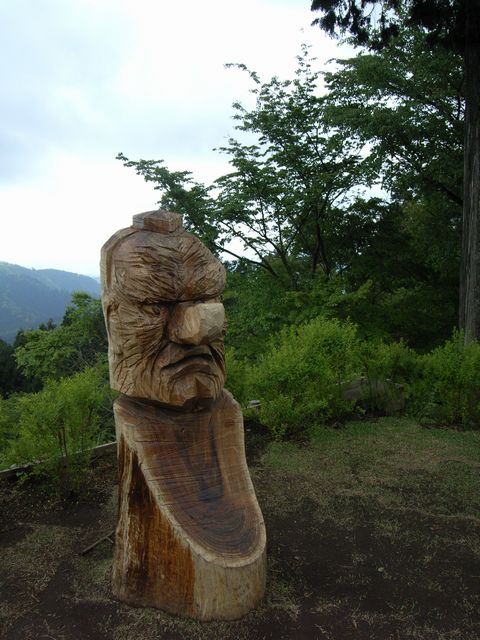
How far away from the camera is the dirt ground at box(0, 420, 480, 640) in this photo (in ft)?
8.84

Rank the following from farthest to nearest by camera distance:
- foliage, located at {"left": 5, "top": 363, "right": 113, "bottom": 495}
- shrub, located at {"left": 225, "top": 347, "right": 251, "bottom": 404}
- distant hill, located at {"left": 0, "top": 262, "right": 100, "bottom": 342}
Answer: distant hill, located at {"left": 0, "top": 262, "right": 100, "bottom": 342}, shrub, located at {"left": 225, "top": 347, "right": 251, "bottom": 404}, foliage, located at {"left": 5, "top": 363, "right": 113, "bottom": 495}

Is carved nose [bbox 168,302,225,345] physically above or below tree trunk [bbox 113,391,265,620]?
above

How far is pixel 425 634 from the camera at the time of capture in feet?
8.71

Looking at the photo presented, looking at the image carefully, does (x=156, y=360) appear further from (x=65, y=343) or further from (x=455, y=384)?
(x=65, y=343)

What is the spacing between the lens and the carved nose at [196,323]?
2.59 m

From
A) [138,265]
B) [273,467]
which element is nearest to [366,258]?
[273,467]

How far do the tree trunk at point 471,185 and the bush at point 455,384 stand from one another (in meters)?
2.53

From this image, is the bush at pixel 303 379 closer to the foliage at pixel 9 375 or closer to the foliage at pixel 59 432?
the foliage at pixel 59 432

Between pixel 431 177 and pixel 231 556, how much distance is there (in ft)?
30.1

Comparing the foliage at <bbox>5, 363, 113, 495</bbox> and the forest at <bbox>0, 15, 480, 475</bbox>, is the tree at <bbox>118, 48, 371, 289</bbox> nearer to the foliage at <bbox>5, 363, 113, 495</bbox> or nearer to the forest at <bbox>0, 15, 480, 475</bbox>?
the forest at <bbox>0, 15, 480, 475</bbox>

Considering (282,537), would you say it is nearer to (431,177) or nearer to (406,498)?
(406,498)

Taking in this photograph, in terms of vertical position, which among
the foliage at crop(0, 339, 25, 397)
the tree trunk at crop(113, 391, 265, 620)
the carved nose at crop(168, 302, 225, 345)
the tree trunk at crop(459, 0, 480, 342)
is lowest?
the foliage at crop(0, 339, 25, 397)

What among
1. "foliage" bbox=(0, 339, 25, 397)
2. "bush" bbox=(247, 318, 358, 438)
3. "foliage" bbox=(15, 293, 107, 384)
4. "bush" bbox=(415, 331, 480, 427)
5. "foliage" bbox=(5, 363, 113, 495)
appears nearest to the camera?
"foliage" bbox=(5, 363, 113, 495)

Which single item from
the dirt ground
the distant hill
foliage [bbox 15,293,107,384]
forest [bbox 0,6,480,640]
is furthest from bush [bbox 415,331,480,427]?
the distant hill
